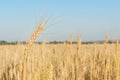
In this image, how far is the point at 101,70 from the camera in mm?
3223

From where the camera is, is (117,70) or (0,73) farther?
(0,73)

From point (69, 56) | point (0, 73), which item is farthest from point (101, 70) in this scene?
point (0, 73)

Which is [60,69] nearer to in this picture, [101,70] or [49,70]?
[101,70]

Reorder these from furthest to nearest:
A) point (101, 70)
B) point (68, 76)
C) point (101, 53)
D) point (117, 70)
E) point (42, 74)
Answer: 1. point (101, 53)
2. point (101, 70)
3. point (68, 76)
4. point (117, 70)
5. point (42, 74)

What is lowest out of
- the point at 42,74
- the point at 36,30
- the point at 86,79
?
the point at 86,79

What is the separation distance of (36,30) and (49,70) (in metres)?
0.34

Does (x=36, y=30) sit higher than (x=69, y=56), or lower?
higher

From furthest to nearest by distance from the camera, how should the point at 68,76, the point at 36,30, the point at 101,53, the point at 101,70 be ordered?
the point at 101,53 → the point at 101,70 → the point at 68,76 → the point at 36,30

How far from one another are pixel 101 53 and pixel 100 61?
0.94 ft

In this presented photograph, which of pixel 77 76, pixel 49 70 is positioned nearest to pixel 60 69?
pixel 77 76

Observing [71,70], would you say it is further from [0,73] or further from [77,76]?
[0,73]

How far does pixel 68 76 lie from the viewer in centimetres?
288

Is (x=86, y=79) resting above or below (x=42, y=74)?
below

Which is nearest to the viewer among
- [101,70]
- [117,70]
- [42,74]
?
[42,74]
